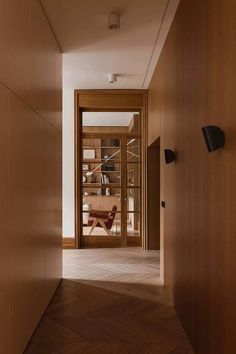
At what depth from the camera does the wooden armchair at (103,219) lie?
7023mm

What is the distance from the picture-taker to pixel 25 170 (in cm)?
276

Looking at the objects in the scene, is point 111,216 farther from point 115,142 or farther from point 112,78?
point 112,78

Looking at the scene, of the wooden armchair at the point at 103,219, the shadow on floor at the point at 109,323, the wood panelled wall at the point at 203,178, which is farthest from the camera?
the wooden armchair at the point at 103,219

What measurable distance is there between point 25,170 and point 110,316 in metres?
1.84

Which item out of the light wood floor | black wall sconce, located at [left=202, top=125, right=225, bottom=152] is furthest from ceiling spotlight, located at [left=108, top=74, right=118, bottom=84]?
black wall sconce, located at [left=202, top=125, right=225, bottom=152]

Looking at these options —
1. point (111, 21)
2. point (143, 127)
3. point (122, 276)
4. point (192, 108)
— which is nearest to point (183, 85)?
point (192, 108)

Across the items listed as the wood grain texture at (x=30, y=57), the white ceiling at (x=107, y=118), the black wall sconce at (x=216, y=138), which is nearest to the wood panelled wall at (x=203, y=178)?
the black wall sconce at (x=216, y=138)

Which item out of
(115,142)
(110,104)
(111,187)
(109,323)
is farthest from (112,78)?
(109,323)

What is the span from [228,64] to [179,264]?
211 centimetres

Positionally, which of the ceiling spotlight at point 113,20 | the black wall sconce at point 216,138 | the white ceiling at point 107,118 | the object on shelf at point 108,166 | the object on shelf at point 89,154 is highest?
the ceiling spotlight at point 113,20

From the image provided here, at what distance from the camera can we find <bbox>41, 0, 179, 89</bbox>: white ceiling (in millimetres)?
3549

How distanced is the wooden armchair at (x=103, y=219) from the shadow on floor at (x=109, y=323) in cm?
257

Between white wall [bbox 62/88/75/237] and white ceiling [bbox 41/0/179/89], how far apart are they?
83 cm

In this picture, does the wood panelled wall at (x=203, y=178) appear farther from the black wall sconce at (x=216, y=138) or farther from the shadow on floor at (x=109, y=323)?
the shadow on floor at (x=109, y=323)
